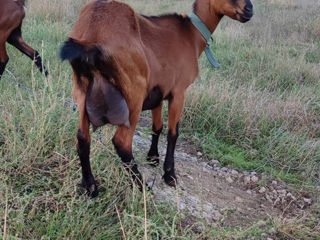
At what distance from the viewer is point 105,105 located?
7.16ft

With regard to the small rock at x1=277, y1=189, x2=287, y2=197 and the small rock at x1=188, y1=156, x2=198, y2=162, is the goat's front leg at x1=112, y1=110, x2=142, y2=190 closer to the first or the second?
the small rock at x1=188, y1=156, x2=198, y2=162

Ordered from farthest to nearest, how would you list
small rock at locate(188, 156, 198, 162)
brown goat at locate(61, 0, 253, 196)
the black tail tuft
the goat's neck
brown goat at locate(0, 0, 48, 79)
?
1. brown goat at locate(0, 0, 48, 79)
2. small rock at locate(188, 156, 198, 162)
3. the goat's neck
4. brown goat at locate(61, 0, 253, 196)
5. the black tail tuft

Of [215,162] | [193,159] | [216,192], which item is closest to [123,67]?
[216,192]

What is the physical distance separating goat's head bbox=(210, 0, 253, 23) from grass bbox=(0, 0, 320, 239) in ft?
4.06

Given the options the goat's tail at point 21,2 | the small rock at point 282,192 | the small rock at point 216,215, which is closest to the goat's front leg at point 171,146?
the small rock at point 216,215

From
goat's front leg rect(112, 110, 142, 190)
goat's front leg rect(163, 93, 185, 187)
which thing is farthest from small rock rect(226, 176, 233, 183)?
goat's front leg rect(112, 110, 142, 190)

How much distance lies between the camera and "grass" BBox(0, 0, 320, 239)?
7.20ft

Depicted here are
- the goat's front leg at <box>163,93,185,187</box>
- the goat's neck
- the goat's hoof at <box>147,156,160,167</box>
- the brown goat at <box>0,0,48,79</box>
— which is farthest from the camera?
the brown goat at <box>0,0,48,79</box>

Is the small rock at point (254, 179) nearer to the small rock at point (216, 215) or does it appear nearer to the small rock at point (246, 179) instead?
the small rock at point (246, 179)

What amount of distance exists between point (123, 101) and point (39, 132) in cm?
75

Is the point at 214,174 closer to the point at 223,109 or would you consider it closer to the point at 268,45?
the point at 223,109

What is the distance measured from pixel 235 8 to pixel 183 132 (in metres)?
1.42

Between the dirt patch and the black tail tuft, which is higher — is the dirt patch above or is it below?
below

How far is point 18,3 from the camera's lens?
4551 mm
